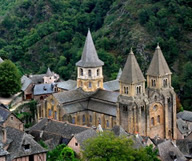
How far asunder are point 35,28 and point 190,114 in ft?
235

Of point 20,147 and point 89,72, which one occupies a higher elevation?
point 89,72

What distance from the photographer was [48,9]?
16662 centimetres

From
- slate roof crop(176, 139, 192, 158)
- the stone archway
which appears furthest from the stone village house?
the stone archway

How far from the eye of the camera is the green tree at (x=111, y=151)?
64875 mm

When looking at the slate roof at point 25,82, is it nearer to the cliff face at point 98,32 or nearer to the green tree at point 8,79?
the green tree at point 8,79

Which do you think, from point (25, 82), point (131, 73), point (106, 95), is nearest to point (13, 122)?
point (106, 95)

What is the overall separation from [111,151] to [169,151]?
13.2m

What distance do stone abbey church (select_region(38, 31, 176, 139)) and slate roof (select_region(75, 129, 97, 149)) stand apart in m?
12.2

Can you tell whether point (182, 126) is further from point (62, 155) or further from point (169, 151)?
point (62, 155)

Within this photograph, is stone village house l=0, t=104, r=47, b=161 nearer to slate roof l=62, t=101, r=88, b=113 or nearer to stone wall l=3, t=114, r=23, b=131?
stone wall l=3, t=114, r=23, b=131

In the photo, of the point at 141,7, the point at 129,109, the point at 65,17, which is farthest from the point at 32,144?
the point at 65,17

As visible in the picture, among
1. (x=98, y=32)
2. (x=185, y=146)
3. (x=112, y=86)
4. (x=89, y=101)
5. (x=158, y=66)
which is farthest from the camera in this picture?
(x=98, y=32)

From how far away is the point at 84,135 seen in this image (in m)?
73.0

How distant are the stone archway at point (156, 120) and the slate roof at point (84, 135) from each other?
1557cm
